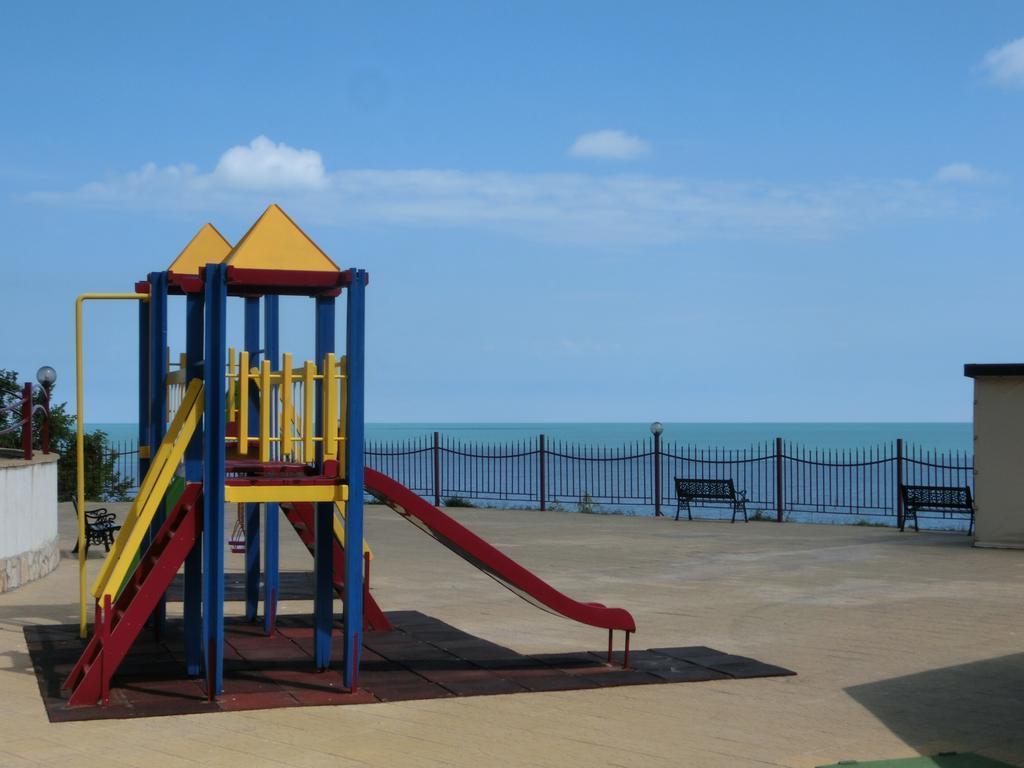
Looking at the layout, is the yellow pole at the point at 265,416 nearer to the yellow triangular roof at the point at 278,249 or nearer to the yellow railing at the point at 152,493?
the yellow railing at the point at 152,493

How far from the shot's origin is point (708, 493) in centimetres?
2338

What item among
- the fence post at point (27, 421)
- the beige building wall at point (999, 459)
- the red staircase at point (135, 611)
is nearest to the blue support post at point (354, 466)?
the red staircase at point (135, 611)

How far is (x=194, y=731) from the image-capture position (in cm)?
753

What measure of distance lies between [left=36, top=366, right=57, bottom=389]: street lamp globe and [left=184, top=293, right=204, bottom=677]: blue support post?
6556 millimetres

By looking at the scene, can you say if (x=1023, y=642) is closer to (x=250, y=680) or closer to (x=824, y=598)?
(x=824, y=598)

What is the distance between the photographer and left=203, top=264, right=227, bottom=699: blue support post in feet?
27.6

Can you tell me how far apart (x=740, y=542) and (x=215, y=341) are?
12.2m

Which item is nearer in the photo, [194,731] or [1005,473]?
[194,731]

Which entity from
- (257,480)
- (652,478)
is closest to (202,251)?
(257,480)

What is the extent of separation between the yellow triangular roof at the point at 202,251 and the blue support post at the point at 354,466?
256 centimetres

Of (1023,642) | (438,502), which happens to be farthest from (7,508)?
(438,502)

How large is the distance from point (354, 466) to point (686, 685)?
267 centimetres

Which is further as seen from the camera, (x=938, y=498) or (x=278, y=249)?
(x=938, y=498)

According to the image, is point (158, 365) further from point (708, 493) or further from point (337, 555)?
point (708, 493)
